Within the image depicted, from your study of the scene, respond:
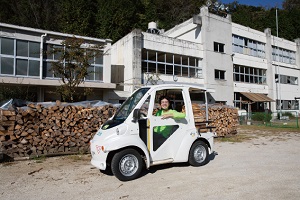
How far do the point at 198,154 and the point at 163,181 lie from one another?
5.40 ft

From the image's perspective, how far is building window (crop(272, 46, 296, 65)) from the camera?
3422 centimetres

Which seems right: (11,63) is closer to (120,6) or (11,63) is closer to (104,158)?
(104,158)

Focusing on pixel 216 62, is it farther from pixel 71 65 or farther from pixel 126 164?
pixel 126 164

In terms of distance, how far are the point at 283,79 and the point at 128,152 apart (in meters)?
35.4

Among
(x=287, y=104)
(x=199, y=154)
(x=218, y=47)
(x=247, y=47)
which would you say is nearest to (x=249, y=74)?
(x=247, y=47)

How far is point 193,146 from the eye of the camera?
6.11 m

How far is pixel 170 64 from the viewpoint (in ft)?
75.3

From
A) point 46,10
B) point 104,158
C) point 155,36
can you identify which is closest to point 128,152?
point 104,158

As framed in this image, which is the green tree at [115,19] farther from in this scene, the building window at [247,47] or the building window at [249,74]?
the building window at [249,74]

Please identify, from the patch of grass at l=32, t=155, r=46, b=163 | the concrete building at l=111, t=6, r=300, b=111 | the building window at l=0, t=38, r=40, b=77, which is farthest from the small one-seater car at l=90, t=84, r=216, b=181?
the building window at l=0, t=38, r=40, b=77

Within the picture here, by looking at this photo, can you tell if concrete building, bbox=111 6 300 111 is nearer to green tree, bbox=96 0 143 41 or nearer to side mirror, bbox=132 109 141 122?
green tree, bbox=96 0 143 41

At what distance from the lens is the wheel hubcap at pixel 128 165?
5013 millimetres

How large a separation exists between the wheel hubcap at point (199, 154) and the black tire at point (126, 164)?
1762 millimetres

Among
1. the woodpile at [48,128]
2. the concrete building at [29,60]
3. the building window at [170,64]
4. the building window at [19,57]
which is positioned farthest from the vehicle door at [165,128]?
the building window at [170,64]
